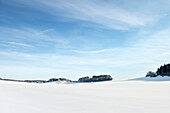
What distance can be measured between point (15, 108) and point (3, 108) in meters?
0.25

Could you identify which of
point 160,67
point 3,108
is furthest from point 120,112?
point 160,67

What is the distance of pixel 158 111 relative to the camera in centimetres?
375

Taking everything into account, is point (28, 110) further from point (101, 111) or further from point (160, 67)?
point (160, 67)

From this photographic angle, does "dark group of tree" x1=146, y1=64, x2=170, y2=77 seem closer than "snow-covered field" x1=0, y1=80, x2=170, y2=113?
No

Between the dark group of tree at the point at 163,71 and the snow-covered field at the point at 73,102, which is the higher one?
the dark group of tree at the point at 163,71

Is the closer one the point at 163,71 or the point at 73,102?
A: the point at 73,102

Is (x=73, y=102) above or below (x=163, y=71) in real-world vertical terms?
below

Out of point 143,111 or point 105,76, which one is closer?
point 143,111

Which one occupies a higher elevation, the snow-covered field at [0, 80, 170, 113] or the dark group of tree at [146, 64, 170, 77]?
the dark group of tree at [146, 64, 170, 77]

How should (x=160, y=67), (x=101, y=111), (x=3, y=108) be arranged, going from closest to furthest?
(x=3, y=108), (x=101, y=111), (x=160, y=67)

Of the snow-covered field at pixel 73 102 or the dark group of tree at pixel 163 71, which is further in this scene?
the dark group of tree at pixel 163 71

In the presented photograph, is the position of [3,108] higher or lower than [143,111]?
higher

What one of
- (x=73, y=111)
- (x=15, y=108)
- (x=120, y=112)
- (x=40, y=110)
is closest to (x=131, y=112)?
(x=120, y=112)

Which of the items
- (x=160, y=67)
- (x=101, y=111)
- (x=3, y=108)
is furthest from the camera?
(x=160, y=67)
